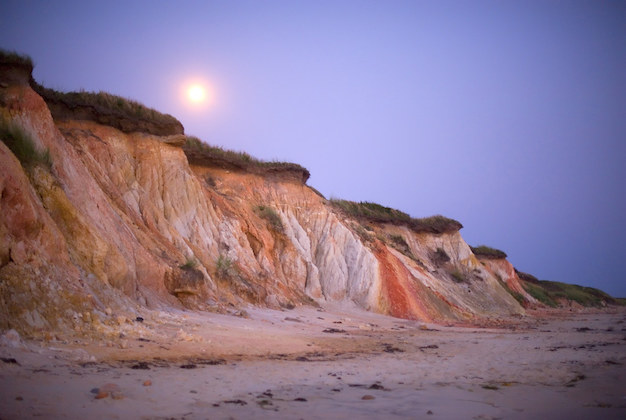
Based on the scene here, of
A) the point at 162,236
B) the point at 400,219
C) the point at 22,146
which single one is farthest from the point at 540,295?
the point at 22,146

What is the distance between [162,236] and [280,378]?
9936mm

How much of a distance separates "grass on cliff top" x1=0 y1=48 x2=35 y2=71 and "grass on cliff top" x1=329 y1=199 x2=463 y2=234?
960 inches

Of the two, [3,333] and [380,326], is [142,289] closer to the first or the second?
[3,333]

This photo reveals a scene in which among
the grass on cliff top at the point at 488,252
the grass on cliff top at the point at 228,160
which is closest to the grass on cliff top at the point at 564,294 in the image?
the grass on cliff top at the point at 488,252

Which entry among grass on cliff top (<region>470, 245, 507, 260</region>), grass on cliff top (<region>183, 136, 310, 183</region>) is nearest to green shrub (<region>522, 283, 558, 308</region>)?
grass on cliff top (<region>470, 245, 507, 260</region>)

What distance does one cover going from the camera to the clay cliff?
748cm

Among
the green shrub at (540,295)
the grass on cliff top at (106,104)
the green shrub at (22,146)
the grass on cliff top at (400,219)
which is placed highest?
the grass on cliff top at (106,104)

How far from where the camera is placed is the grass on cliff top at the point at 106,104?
1619 centimetres

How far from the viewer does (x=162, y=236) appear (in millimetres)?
14469

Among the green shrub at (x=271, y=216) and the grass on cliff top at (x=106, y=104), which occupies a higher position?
the grass on cliff top at (x=106, y=104)

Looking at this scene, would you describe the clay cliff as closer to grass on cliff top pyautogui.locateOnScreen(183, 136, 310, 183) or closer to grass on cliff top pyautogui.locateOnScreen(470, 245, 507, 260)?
grass on cliff top pyautogui.locateOnScreen(183, 136, 310, 183)

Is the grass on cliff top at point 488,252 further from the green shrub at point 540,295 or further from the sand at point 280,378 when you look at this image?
the sand at point 280,378

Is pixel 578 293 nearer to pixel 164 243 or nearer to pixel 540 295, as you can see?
pixel 540 295

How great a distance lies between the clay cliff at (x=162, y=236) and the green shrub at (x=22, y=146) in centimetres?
4
